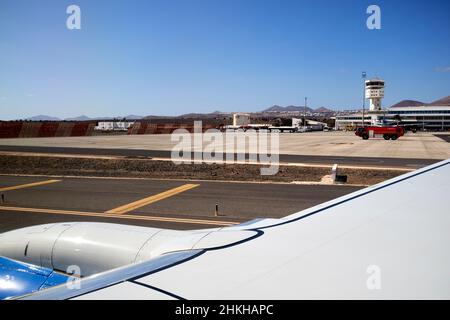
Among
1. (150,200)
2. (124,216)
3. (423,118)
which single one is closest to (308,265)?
(124,216)

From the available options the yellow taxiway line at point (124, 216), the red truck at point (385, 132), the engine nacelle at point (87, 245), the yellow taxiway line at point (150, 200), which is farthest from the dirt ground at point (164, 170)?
the red truck at point (385, 132)

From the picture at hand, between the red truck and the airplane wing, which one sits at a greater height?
the red truck

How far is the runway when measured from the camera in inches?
501

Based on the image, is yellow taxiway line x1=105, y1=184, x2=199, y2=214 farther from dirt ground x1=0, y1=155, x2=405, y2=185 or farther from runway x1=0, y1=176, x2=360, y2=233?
dirt ground x1=0, y1=155, x2=405, y2=185

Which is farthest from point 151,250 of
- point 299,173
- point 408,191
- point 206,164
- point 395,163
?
point 395,163

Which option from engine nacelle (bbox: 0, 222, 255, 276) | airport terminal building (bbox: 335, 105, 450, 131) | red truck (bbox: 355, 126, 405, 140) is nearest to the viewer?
engine nacelle (bbox: 0, 222, 255, 276)

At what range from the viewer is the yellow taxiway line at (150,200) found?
1409 cm

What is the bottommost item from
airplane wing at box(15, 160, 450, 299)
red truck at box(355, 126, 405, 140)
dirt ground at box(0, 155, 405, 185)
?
dirt ground at box(0, 155, 405, 185)

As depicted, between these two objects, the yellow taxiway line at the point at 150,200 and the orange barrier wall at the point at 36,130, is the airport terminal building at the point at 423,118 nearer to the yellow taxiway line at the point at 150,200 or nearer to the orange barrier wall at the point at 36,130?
the orange barrier wall at the point at 36,130

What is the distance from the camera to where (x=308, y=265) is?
2424 mm

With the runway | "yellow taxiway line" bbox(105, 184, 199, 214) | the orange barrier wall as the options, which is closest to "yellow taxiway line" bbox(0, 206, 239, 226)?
the runway
